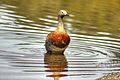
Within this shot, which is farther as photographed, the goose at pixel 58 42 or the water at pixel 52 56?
the goose at pixel 58 42

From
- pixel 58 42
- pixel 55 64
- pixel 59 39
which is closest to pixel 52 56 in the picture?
pixel 58 42

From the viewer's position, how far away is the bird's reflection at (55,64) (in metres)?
15.9

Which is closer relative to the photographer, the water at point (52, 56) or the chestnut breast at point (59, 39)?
the water at point (52, 56)

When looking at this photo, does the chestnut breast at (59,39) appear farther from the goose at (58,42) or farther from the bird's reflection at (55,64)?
the bird's reflection at (55,64)

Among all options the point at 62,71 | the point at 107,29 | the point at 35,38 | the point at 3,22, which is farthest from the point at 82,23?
the point at 62,71

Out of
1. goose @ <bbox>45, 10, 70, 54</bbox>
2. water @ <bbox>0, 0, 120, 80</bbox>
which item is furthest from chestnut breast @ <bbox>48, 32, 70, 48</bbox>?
water @ <bbox>0, 0, 120, 80</bbox>

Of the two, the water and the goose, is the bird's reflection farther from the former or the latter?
the goose

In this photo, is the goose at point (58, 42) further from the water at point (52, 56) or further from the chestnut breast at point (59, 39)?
the water at point (52, 56)

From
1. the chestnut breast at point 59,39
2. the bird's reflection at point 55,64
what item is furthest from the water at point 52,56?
the chestnut breast at point 59,39

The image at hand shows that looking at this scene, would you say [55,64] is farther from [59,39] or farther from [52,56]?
[59,39]

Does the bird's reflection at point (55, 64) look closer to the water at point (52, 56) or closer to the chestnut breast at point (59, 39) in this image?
the water at point (52, 56)

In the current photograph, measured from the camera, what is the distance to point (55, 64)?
57.8ft

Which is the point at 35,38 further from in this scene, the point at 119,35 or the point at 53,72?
the point at 53,72

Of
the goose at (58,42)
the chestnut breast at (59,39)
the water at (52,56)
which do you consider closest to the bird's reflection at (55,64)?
the water at (52,56)
